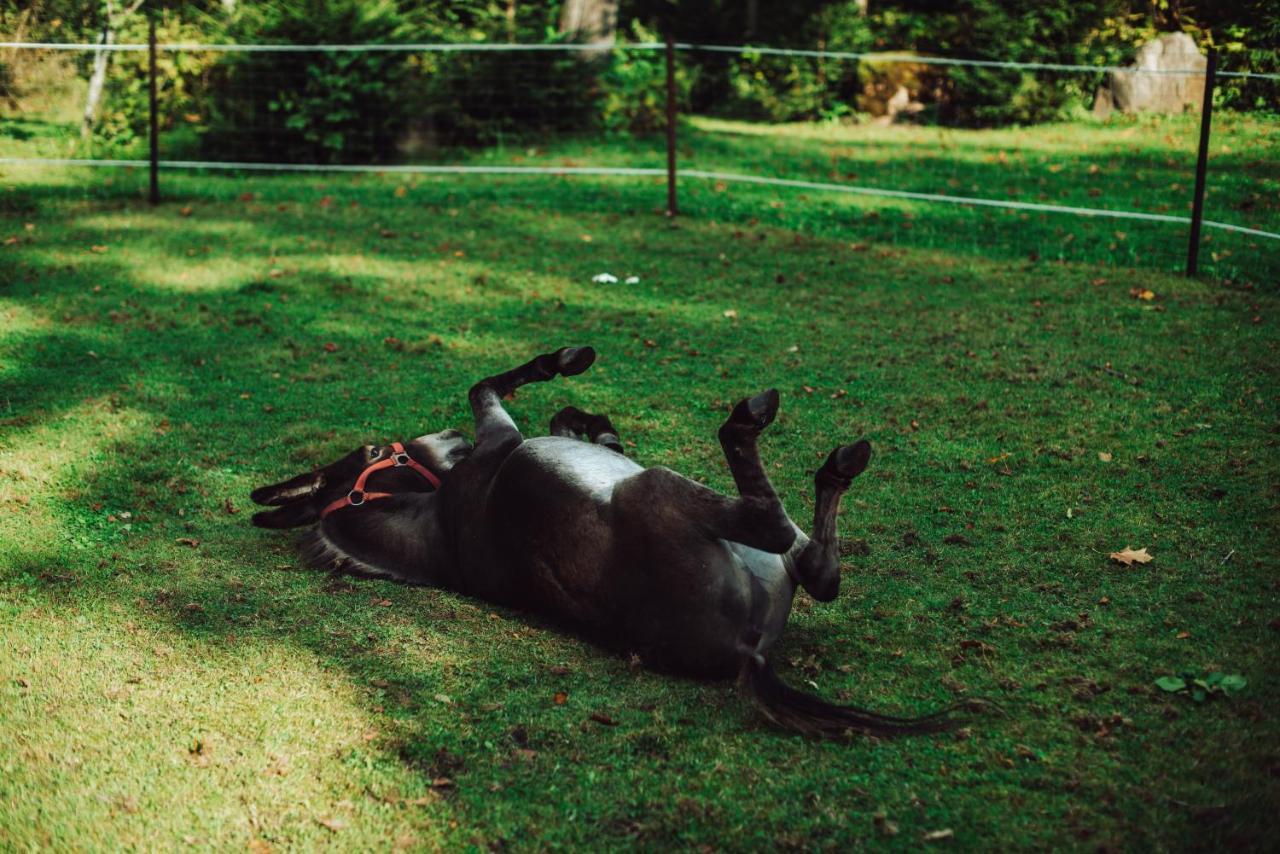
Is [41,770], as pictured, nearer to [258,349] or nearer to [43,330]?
[258,349]

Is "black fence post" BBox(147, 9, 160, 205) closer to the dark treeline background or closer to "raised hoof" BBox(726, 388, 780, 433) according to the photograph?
the dark treeline background

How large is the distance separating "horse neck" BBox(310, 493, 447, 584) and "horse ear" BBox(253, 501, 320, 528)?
0.32ft

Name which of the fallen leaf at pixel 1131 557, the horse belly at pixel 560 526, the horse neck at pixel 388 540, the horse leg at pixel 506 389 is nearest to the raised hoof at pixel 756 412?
the horse belly at pixel 560 526

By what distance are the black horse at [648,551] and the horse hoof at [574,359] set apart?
0.43 meters

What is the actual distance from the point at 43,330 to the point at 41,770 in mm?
5020

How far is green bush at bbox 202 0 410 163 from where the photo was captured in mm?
12484

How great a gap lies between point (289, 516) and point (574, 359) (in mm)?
1354

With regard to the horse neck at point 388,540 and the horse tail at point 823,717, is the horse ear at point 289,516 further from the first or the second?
the horse tail at point 823,717

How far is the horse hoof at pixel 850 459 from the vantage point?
3.53 meters

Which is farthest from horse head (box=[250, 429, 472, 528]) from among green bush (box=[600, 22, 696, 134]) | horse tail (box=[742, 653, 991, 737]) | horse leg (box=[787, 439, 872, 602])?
green bush (box=[600, 22, 696, 134])

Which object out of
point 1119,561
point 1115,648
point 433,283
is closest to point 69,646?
point 1115,648

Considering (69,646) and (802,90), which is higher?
(802,90)

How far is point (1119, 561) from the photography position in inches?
168

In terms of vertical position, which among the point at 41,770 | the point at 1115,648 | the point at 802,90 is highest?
the point at 802,90
